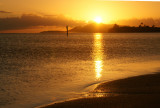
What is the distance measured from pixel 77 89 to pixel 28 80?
17.2 ft

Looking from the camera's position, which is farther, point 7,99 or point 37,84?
point 37,84

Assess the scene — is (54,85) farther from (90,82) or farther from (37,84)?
(90,82)

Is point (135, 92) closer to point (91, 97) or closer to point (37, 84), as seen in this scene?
point (91, 97)

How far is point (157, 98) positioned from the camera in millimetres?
9781

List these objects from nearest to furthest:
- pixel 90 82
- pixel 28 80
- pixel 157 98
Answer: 1. pixel 157 98
2. pixel 90 82
3. pixel 28 80

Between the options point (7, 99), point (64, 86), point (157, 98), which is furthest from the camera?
point (64, 86)

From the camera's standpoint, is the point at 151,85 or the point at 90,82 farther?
the point at 90,82

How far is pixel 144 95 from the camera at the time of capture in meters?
10.6

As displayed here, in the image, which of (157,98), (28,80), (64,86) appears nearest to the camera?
(157,98)

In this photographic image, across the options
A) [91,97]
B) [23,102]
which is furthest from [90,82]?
[23,102]

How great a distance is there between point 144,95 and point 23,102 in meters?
6.17

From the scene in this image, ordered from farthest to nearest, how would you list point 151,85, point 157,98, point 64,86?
point 64,86 < point 151,85 < point 157,98

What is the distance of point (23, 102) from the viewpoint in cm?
1083

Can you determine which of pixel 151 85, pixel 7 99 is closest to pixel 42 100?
pixel 7 99
